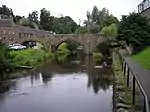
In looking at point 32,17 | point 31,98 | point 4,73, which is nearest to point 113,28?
point 4,73

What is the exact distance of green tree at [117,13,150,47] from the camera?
132 ft

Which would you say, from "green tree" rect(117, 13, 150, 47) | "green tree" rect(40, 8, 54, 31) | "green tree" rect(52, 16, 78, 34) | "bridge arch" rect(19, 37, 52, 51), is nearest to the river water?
"green tree" rect(117, 13, 150, 47)

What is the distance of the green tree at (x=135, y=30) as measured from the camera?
40.2 meters

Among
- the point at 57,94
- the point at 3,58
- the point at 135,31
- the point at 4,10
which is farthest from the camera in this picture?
the point at 4,10

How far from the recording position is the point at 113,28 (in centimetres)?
6906

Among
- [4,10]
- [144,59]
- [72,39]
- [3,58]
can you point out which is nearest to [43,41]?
[72,39]

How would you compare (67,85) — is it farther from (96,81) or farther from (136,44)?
(136,44)

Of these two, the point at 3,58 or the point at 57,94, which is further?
the point at 3,58

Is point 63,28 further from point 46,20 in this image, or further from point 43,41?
point 43,41

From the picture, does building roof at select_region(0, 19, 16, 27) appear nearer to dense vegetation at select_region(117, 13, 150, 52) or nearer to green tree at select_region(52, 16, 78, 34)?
green tree at select_region(52, 16, 78, 34)

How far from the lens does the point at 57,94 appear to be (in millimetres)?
24875

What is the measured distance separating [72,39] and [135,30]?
96.1 ft

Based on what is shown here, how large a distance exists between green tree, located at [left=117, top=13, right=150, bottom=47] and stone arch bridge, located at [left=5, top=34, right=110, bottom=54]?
2214 centimetres

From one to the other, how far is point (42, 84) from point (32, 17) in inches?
3857
